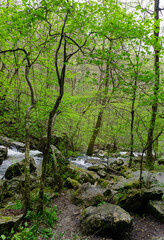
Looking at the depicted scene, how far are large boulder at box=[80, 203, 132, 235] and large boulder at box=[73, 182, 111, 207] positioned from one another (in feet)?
3.11

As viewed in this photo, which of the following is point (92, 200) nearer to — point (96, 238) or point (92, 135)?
point (96, 238)

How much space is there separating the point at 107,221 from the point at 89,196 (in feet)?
4.94

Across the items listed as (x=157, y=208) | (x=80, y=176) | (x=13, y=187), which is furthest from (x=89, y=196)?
(x=13, y=187)

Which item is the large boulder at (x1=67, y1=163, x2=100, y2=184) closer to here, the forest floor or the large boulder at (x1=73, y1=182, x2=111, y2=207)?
the large boulder at (x1=73, y1=182, x2=111, y2=207)

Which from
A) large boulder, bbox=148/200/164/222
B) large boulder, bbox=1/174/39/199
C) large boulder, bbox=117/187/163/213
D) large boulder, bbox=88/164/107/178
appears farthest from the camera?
large boulder, bbox=88/164/107/178

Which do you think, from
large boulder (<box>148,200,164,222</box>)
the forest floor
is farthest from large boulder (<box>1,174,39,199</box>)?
large boulder (<box>148,200,164,222</box>)

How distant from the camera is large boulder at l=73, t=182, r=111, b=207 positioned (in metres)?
4.47

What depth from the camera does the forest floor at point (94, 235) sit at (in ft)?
10.4

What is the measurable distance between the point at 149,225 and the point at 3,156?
769cm

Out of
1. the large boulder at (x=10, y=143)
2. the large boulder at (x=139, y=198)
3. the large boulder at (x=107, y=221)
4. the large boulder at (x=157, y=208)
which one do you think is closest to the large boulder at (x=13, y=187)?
the large boulder at (x=107, y=221)

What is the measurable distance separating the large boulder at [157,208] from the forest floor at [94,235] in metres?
0.12

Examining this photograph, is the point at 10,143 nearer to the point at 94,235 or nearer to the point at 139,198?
the point at 94,235

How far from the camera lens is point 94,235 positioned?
3.23 m

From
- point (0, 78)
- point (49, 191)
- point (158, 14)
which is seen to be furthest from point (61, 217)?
point (158, 14)
